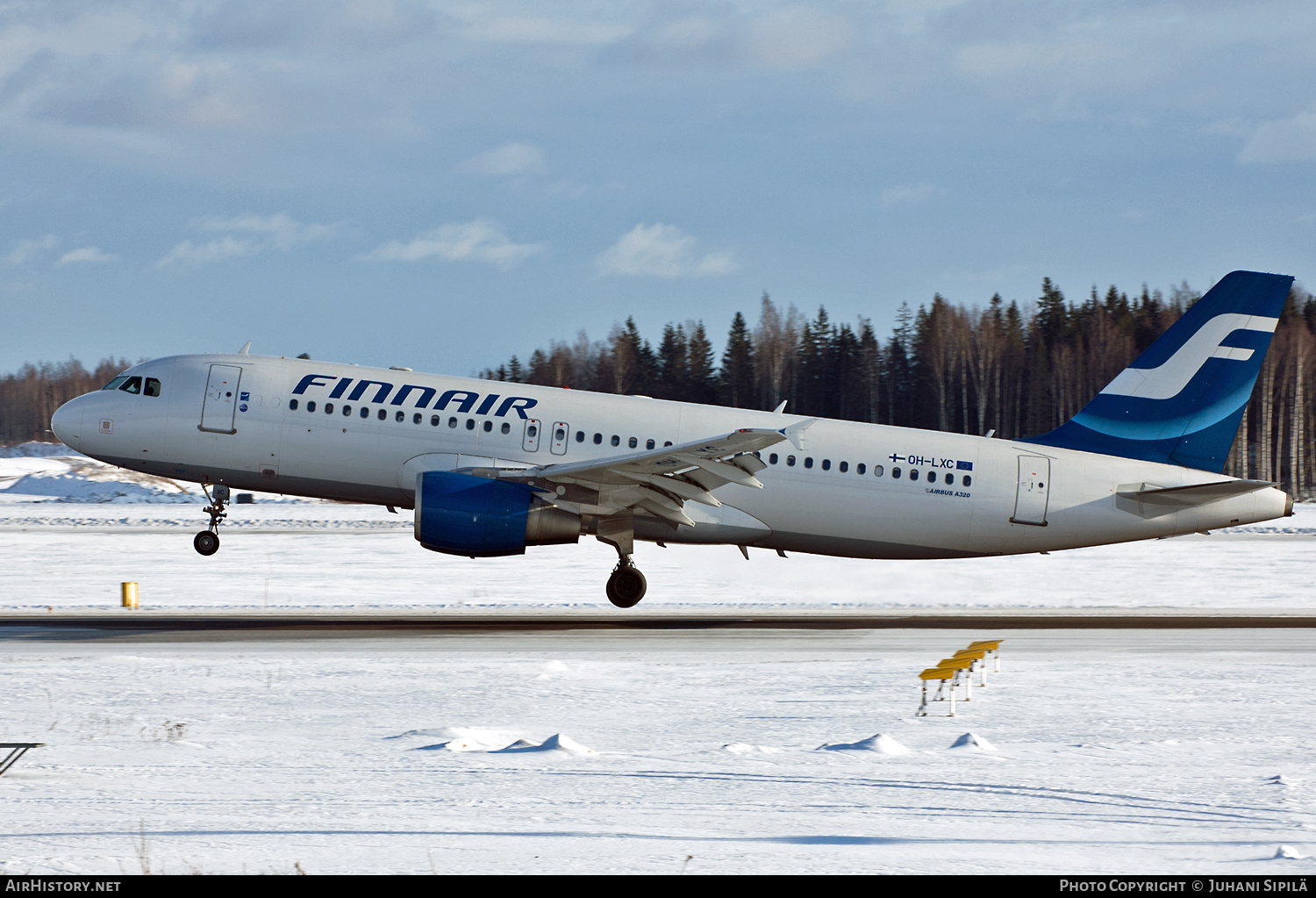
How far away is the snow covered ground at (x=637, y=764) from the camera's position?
917 cm

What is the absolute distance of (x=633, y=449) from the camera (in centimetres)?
2416

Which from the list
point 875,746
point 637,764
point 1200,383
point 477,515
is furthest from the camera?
point 1200,383

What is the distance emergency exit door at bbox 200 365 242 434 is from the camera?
24.4m

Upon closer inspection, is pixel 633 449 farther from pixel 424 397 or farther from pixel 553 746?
pixel 553 746

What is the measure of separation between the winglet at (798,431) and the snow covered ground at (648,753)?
3828 millimetres

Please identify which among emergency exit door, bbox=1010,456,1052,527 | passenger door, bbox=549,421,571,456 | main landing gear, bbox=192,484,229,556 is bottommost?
main landing gear, bbox=192,484,229,556

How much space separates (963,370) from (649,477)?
71469mm

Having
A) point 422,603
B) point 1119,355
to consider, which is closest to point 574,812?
point 422,603

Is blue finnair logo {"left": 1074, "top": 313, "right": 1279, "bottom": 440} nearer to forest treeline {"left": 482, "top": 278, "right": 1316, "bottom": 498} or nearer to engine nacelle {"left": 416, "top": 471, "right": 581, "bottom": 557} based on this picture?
engine nacelle {"left": 416, "top": 471, "right": 581, "bottom": 557}

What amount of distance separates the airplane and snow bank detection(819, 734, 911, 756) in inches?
399

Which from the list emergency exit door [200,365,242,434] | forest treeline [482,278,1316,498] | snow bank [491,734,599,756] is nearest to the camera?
snow bank [491,734,599,756]

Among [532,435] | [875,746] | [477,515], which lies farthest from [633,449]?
[875,746]

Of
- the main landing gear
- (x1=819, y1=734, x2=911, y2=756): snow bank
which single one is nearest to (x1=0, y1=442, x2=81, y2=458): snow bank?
the main landing gear

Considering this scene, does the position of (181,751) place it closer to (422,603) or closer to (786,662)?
(786,662)
